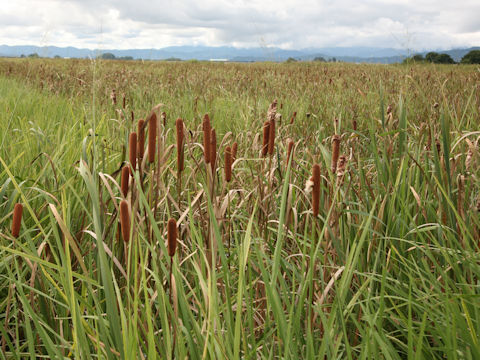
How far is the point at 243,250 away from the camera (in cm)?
98

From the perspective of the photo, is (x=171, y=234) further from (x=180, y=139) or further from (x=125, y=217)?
(x=180, y=139)

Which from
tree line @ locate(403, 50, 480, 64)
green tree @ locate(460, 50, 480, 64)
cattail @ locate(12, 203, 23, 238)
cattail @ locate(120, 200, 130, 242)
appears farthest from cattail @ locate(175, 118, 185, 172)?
green tree @ locate(460, 50, 480, 64)

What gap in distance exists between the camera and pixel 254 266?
158cm

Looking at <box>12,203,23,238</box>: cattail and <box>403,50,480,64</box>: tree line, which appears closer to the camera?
<box>12,203,23,238</box>: cattail

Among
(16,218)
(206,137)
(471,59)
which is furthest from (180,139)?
(471,59)

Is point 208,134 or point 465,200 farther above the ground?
point 208,134

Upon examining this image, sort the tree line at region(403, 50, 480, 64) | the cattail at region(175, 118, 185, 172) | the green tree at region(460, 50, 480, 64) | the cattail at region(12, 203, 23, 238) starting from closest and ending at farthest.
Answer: the cattail at region(12, 203, 23, 238), the cattail at region(175, 118, 185, 172), the tree line at region(403, 50, 480, 64), the green tree at region(460, 50, 480, 64)

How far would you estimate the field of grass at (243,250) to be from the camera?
1.01 metres

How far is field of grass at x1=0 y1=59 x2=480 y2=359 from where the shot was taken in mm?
1009

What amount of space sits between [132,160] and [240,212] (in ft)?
3.54

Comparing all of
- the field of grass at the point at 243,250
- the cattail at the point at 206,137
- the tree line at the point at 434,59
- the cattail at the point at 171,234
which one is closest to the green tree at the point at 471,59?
the tree line at the point at 434,59

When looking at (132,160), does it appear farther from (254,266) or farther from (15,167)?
(15,167)

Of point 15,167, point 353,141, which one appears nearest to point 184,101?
point 353,141

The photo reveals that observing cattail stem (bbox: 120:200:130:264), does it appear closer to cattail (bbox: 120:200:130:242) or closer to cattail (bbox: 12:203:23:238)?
cattail (bbox: 120:200:130:242)
